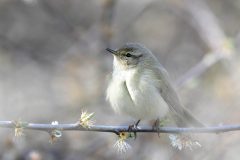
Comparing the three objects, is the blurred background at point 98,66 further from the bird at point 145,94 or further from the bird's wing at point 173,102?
the bird's wing at point 173,102

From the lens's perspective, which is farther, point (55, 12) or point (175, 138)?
point (55, 12)

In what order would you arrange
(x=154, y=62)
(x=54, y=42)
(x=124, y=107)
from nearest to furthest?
(x=124, y=107) < (x=154, y=62) < (x=54, y=42)

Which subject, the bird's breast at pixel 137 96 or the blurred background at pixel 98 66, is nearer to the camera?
the bird's breast at pixel 137 96

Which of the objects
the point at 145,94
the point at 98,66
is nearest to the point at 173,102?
the point at 145,94

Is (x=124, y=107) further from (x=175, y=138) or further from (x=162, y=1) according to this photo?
(x=162, y=1)

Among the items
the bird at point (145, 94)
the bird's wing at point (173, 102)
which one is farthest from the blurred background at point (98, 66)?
the bird's wing at point (173, 102)

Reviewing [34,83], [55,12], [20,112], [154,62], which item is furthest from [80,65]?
[154,62]

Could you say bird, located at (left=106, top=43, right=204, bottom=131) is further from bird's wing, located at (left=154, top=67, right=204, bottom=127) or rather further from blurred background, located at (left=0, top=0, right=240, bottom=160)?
blurred background, located at (left=0, top=0, right=240, bottom=160)

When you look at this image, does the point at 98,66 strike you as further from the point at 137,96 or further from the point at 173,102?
the point at 137,96
